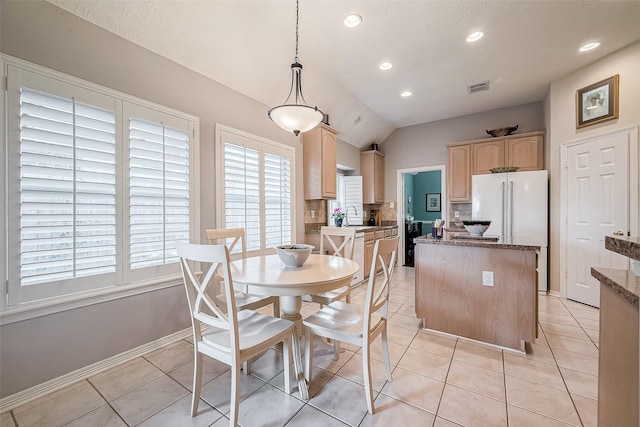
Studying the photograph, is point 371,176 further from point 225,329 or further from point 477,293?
point 225,329

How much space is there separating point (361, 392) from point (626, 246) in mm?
1554

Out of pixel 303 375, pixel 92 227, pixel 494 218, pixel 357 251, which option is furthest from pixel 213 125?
pixel 494 218

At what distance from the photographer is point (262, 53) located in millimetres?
2686

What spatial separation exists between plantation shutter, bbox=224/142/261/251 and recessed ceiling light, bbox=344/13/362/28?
164 centimetres

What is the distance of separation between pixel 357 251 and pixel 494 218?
215 cm

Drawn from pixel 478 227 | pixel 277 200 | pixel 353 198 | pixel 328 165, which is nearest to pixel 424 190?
pixel 353 198

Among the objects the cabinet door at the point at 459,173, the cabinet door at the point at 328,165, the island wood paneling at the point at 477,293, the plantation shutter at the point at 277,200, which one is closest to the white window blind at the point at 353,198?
the cabinet door at the point at 328,165

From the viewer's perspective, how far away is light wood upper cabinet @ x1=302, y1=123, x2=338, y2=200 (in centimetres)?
385

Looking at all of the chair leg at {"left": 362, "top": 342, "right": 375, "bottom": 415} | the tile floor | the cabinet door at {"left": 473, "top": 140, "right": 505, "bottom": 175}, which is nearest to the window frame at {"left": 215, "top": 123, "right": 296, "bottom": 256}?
the tile floor

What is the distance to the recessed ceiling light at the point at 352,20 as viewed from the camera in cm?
231

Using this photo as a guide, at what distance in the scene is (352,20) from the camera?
92.8 inches

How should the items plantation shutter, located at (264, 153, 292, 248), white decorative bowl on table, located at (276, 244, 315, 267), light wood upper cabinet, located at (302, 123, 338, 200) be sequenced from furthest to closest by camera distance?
light wood upper cabinet, located at (302, 123, 338, 200), plantation shutter, located at (264, 153, 292, 248), white decorative bowl on table, located at (276, 244, 315, 267)

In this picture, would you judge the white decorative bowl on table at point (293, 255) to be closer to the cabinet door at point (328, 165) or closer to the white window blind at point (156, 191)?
the white window blind at point (156, 191)

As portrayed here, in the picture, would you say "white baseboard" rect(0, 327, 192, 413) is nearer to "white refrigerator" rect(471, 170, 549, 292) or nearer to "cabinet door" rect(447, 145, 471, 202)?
"white refrigerator" rect(471, 170, 549, 292)
